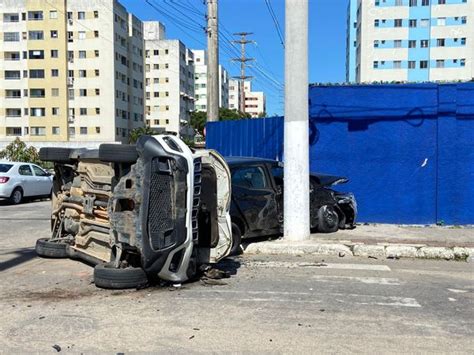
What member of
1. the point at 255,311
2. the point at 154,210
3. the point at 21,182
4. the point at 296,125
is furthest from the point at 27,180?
the point at 255,311

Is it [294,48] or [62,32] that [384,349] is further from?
[62,32]

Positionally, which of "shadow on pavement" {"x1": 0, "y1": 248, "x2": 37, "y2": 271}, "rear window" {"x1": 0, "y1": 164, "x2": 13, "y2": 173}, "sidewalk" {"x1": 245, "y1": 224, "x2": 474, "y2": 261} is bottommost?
"shadow on pavement" {"x1": 0, "y1": 248, "x2": 37, "y2": 271}

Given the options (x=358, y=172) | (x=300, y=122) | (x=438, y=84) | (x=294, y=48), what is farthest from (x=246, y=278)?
(x=438, y=84)

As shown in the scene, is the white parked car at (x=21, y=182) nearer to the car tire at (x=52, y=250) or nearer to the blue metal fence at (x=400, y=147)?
the car tire at (x=52, y=250)

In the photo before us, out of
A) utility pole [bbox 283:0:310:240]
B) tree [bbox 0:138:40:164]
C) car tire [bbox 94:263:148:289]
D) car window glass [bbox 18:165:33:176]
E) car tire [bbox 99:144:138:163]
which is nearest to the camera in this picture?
car tire [bbox 99:144:138:163]

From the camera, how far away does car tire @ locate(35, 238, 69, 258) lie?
8445mm

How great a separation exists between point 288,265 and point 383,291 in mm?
1835

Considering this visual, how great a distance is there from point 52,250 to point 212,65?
875 cm

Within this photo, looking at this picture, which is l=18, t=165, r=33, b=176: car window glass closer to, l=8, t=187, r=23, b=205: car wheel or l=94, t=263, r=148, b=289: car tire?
l=8, t=187, r=23, b=205: car wheel

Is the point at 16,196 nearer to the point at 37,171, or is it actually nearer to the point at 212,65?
the point at 37,171

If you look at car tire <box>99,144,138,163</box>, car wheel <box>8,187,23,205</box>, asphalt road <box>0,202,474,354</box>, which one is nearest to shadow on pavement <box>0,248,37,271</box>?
asphalt road <box>0,202,474,354</box>

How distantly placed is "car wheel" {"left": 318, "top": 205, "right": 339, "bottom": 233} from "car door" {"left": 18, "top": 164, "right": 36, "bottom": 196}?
12.5 metres

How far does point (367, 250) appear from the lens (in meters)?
8.89

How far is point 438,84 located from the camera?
11508 mm
